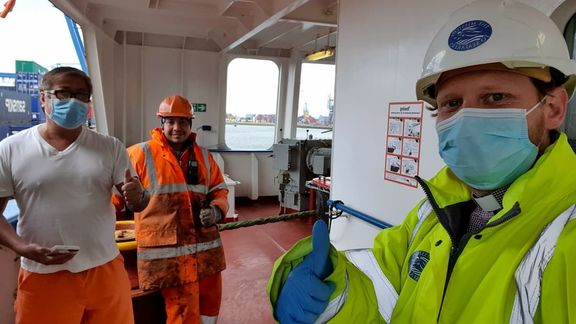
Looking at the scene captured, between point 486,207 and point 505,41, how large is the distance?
0.37 meters

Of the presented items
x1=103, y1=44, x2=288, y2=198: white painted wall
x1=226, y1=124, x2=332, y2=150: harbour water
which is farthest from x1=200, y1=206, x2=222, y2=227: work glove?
x1=226, y1=124, x2=332, y2=150: harbour water

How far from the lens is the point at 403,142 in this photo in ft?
6.83

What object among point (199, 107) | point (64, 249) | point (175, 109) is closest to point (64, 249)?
point (64, 249)

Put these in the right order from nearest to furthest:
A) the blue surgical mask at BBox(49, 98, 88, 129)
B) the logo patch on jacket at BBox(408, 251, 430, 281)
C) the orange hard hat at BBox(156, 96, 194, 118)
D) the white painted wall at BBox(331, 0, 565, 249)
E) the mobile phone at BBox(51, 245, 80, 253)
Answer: the logo patch on jacket at BBox(408, 251, 430, 281) → the mobile phone at BBox(51, 245, 80, 253) → the blue surgical mask at BBox(49, 98, 88, 129) → the white painted wall at BBox(331, 0, 565, 249) → the orange hard hat at BBox(156, 96, 194, 118)

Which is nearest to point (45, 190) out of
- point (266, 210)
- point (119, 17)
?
point (119, 17)

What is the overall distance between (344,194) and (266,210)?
3922 millimetres

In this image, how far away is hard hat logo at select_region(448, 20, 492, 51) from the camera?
796 mm

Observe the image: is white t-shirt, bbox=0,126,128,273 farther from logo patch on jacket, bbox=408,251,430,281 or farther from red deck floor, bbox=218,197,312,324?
red deck floor, bbox=218,197,312,324

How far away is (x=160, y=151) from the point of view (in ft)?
7.52

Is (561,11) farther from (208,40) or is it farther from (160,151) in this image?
(208,40)

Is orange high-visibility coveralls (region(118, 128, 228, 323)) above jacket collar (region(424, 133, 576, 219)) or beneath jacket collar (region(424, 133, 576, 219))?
beneath

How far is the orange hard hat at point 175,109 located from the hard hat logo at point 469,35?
1.89 metres

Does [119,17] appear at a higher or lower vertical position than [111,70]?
higher

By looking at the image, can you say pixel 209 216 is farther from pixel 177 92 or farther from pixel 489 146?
pixel 177 92
